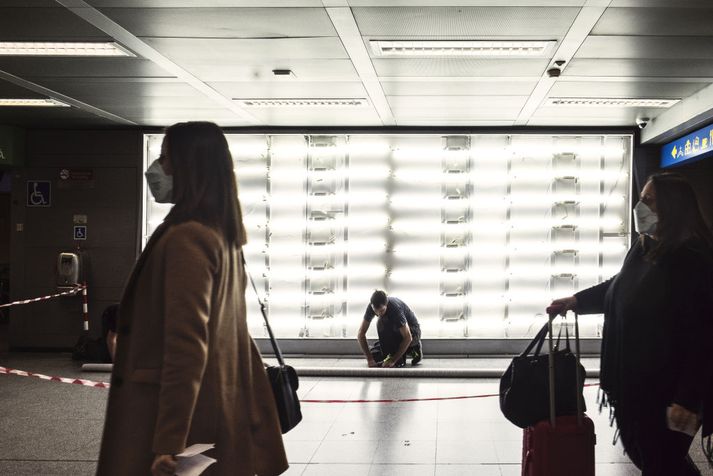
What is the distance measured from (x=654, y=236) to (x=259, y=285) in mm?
7426

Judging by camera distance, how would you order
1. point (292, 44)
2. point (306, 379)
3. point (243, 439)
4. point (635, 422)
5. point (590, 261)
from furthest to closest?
point (590, 261)
point (306, 379)
point (292, 44)
point (635, 422)
point (243, 439)

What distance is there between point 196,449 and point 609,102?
7.05 meters

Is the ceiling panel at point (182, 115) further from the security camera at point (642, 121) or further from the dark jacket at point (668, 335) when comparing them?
the dark jacket at point (668, 335)

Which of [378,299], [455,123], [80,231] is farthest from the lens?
[80,231]

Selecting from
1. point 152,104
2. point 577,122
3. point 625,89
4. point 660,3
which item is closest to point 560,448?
point 660,3

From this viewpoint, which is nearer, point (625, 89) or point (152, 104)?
point (625, 89)

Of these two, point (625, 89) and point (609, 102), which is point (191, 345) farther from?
point (609, 102)

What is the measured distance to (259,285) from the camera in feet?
32.3

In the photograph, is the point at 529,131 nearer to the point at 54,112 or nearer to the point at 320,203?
the point at 320,203

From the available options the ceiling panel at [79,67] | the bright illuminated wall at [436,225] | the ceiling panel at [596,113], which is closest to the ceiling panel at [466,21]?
the ceiling panel at [79,67]

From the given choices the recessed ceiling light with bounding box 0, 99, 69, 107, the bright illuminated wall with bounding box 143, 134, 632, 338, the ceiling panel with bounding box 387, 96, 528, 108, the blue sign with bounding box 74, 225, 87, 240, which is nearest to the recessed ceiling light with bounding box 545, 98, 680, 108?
the ceiling panel with bounding box 387, 96, 528, 108

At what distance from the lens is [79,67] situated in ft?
22.0

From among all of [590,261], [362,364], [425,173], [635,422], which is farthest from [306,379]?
[635,422]

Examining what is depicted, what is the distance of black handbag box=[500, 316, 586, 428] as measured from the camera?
9.13ft
